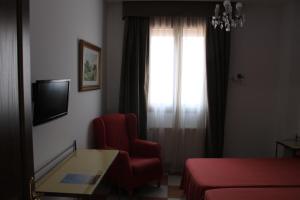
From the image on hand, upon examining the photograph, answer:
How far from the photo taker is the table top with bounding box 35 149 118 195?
178cm

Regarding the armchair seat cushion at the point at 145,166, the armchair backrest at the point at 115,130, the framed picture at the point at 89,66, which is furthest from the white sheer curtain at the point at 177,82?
the framed picture at the point at 89,66

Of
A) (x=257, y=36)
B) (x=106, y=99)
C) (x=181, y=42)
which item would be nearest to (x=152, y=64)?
(x=181, y=42)

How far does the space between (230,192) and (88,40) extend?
7.77ft

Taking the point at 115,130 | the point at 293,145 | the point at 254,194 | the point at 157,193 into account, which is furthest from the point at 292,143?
the point at 115,130

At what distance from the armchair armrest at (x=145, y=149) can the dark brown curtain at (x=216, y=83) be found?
958 millimetres

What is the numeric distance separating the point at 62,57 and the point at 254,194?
2.16 meters

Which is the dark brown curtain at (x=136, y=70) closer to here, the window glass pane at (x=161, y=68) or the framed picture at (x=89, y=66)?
the window glass pane at (x=161, y=68)

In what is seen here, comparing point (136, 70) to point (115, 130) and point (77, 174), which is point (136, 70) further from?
point (77, 174)

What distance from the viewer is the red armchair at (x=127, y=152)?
325 cm

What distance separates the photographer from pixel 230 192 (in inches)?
91.3

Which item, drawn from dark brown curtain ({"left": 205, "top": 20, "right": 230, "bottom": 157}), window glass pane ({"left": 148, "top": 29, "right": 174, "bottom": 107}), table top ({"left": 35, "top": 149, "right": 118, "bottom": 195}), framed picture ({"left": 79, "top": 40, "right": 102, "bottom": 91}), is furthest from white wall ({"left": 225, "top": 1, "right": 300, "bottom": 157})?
table top ({"left": 35, "top": 149, "right": 118, "bottom": 195})

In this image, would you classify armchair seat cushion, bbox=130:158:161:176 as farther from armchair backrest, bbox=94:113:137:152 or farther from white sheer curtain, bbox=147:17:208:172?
white sheer curtain, bbox=147:17:208:172

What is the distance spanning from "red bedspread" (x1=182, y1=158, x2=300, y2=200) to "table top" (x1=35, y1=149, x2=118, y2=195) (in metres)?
0.91

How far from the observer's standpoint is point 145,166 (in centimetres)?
336
